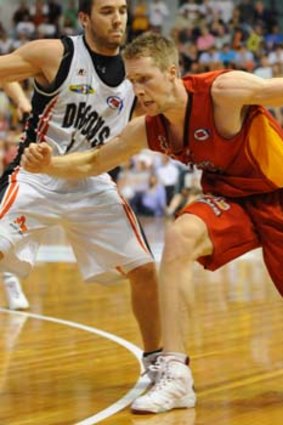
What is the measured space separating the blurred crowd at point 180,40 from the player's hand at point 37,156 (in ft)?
33.2

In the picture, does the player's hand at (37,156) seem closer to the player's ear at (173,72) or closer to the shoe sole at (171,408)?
the player's ear at (173,72)

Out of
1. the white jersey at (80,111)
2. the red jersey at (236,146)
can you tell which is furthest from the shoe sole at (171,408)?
the white jersey at (80,111)

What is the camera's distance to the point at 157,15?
68.7ft

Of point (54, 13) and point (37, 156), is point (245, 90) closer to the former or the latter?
point (37, 156)

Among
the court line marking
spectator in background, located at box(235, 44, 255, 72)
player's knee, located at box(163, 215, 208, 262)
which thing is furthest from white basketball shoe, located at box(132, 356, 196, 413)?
spectator in background, located at box(235, 44, 255, 72)

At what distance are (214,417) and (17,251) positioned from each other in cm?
146

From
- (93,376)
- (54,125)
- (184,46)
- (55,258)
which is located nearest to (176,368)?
(93,376)

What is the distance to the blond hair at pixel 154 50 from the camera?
4332 millimetres

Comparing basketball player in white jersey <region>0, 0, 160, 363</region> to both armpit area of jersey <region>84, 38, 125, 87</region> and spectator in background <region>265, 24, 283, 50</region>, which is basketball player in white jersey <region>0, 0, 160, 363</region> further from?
spectator in background <region>265, 24, 283, 50</region>

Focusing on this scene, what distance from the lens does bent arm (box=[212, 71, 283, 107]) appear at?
4176 millimetres

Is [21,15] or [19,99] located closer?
[19,99]

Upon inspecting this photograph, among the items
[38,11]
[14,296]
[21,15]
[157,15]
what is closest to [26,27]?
[21,15]

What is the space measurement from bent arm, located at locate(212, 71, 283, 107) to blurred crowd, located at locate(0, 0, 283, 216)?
1031 centimetres

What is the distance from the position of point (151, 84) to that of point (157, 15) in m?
17.0
